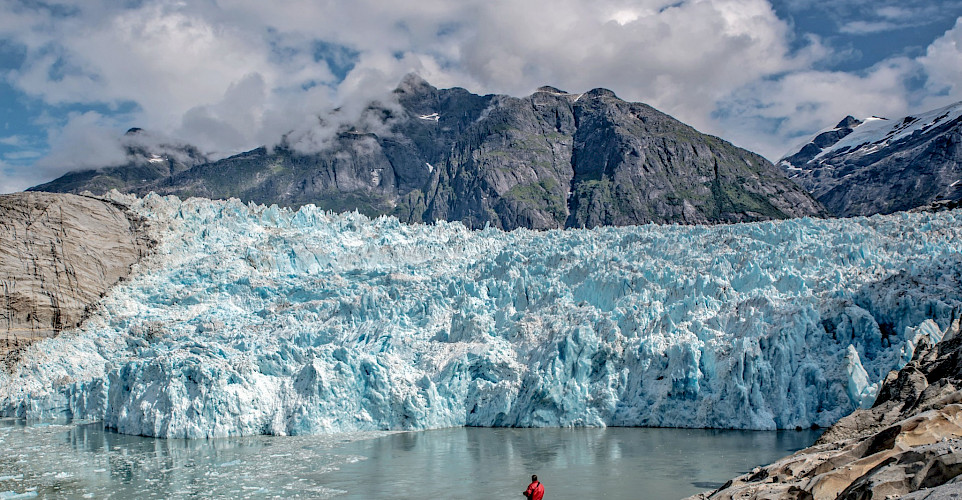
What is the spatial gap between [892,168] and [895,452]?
10643cm

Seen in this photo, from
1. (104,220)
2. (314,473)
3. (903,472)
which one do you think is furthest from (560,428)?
(104,220)

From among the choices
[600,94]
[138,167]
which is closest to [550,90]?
[600,94]

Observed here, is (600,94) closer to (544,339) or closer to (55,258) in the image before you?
(55,258)

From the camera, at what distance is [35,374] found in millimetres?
37156

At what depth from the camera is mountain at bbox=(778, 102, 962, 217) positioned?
3568 inches

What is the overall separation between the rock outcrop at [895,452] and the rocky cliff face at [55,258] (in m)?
40.8

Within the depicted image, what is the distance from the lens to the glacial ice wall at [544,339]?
80.2 ft

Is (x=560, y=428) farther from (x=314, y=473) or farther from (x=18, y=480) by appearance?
(x=18, y=480)

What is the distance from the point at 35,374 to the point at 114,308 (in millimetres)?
5201

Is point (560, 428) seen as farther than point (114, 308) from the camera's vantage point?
No

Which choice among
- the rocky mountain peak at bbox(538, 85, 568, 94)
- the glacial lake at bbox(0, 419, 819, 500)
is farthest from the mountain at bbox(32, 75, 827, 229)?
the glacial lake at bbox(0, 419, 819, 500)

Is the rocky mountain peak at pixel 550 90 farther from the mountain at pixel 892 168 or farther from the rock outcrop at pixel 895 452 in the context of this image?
the rock outcrop at pixel 895 452

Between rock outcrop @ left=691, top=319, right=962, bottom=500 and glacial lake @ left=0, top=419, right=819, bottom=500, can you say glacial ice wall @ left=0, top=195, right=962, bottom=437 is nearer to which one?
glacial lake @ left=0, top=419, right=819, bottom=500

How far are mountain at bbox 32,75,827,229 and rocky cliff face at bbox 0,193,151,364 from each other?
4743 centimetres
